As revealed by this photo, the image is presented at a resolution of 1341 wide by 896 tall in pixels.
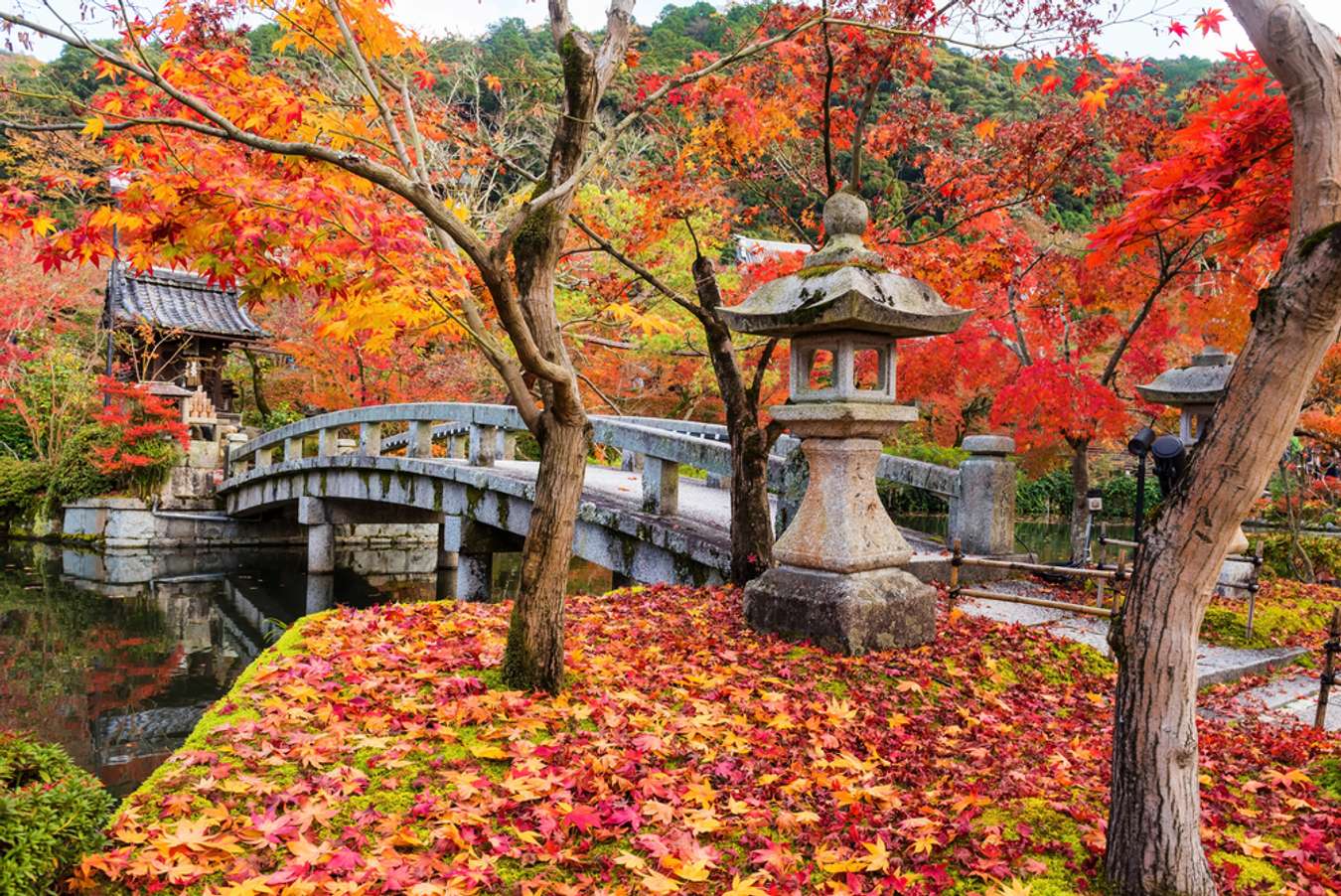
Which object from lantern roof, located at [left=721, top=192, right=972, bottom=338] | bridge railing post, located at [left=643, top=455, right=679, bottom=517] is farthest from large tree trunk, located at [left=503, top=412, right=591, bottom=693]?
bridge railing post, located at [left=643, top=455, right=679, bottom=517]

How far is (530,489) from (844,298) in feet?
21.2

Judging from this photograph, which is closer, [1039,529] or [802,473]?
[802,473]

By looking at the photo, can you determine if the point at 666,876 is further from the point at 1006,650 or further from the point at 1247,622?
the point at 1247,622

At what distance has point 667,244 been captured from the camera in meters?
18.2

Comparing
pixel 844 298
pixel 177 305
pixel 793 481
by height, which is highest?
pixel 177 305

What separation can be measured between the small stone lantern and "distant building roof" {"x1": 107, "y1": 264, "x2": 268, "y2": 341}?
64.9ft

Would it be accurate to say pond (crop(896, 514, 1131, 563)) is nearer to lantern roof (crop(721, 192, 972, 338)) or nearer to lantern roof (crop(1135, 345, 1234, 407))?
lantern roof (crop(1135, 345, 1234, 407))

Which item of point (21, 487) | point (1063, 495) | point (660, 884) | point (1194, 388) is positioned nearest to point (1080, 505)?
point (1194, 388)

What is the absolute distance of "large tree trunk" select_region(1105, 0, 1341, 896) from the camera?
7.61 feet

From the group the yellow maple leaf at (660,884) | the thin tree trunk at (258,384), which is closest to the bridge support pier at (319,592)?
the thin tree trunk at (258,384)

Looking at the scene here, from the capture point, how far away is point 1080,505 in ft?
33.4

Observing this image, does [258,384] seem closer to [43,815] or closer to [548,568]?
[548,568]

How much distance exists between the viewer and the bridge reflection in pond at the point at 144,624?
8.78 m

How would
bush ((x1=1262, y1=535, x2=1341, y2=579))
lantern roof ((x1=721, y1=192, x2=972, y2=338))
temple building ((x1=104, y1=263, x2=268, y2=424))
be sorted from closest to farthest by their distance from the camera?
1. lantern roof ((x1=721, y1=192, x2=972, y2=338))
2. bush ((x1=1262, y1=535, x2=1341, y2=579))
3. temple building ((x1=104, y1=263, x2=268, y2=424))
